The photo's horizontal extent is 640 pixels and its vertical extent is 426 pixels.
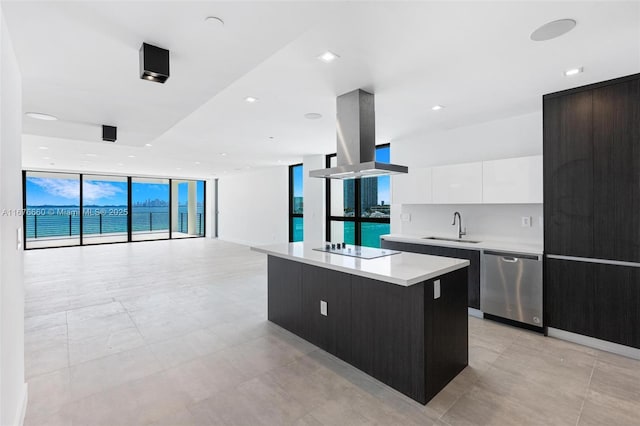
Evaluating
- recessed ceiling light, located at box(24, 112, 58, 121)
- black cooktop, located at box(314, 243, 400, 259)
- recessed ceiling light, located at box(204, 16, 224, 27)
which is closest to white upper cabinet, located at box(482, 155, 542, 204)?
black cooktop, located at box(314, 243, 400, 259)

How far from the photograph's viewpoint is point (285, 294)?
11.3 feet

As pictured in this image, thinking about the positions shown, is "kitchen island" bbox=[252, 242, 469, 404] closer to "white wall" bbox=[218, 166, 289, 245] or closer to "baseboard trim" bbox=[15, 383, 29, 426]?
"baseboard trim" bbox=[15, 383, 29, 426]

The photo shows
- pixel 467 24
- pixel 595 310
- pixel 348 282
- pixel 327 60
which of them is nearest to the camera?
pixel 467 24

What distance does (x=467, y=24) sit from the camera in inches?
77.3

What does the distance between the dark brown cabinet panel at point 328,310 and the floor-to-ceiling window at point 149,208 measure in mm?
10895

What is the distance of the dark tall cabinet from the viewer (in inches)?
109

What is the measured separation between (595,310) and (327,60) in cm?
335

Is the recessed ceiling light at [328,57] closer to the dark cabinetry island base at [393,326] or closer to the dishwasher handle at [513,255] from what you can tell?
the dark cabinetry island base at [393,326]

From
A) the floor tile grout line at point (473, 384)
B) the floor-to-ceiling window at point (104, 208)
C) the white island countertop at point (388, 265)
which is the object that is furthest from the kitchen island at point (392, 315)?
the floor-to-ceiling window at point (104, 208)

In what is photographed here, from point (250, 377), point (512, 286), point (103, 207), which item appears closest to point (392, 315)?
point (250, 377)

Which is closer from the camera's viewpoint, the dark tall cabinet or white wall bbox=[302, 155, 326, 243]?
the dark tall cabinet

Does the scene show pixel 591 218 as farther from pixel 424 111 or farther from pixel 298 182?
Result: pixel 298 182

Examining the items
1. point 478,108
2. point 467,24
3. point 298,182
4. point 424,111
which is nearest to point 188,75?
point 467,24

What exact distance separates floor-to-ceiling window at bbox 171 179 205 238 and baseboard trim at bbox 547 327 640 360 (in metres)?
13.0
